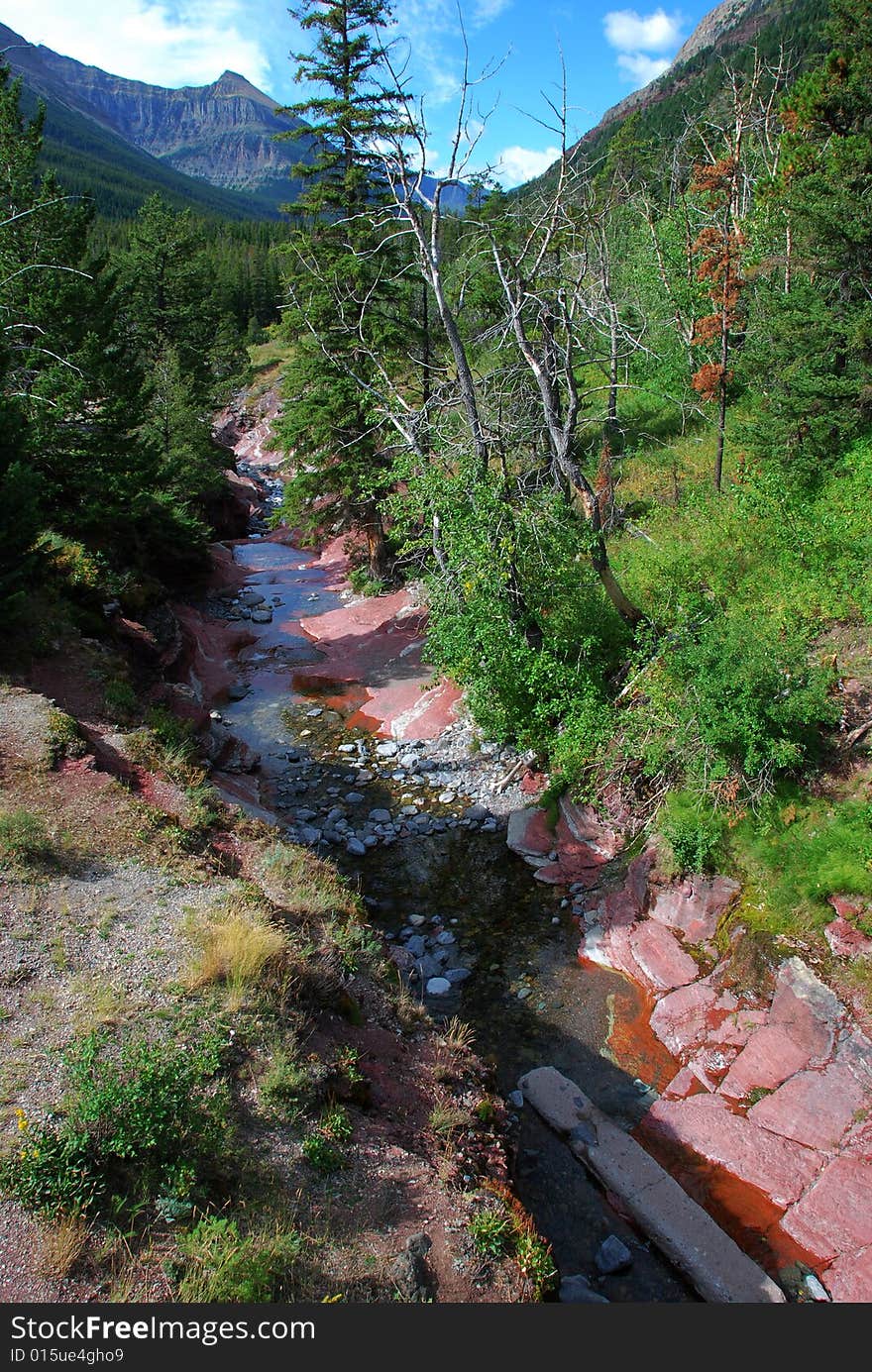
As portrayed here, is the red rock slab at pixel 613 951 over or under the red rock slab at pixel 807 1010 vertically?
under

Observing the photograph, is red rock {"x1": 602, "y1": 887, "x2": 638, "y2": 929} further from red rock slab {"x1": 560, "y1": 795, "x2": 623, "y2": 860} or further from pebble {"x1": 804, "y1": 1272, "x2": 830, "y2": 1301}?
pebble {"x1": 804, "y1": 1272, "x2": 830, "y2": 1301}

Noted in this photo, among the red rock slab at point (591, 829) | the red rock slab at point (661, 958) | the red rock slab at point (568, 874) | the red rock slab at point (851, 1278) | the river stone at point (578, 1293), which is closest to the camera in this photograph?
the river stone at point (578, 1293)

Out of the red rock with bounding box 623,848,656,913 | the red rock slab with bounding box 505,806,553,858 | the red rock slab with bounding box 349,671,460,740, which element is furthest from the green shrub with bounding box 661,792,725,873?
the red rock slab with bounding box 349,671,460,740

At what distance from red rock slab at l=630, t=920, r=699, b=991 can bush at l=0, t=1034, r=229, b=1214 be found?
6397 mm

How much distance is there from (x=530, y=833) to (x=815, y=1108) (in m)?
6.32

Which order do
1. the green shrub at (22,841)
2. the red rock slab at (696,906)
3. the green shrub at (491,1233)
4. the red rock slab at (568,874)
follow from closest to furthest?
the green shrub at (491,1233), the green shrub at (22,841), the red rock slab at (696,906), the red rock slab at (568,874)

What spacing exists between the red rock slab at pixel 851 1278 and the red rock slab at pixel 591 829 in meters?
6.22

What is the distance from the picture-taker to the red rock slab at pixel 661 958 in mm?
10125

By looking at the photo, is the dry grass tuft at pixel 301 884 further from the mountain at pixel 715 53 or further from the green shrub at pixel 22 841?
the mountain at pixel 715 53

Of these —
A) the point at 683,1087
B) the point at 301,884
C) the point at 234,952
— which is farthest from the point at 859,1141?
the point at 301,884

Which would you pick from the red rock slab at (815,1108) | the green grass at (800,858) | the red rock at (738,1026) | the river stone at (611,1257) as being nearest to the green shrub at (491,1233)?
the river stone at (611,1257)

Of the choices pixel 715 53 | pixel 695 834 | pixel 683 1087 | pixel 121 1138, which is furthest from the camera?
pixel 715 53

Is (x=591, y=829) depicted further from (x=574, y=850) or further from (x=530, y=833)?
(x=530, y=833)

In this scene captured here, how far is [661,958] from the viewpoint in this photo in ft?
34.1
